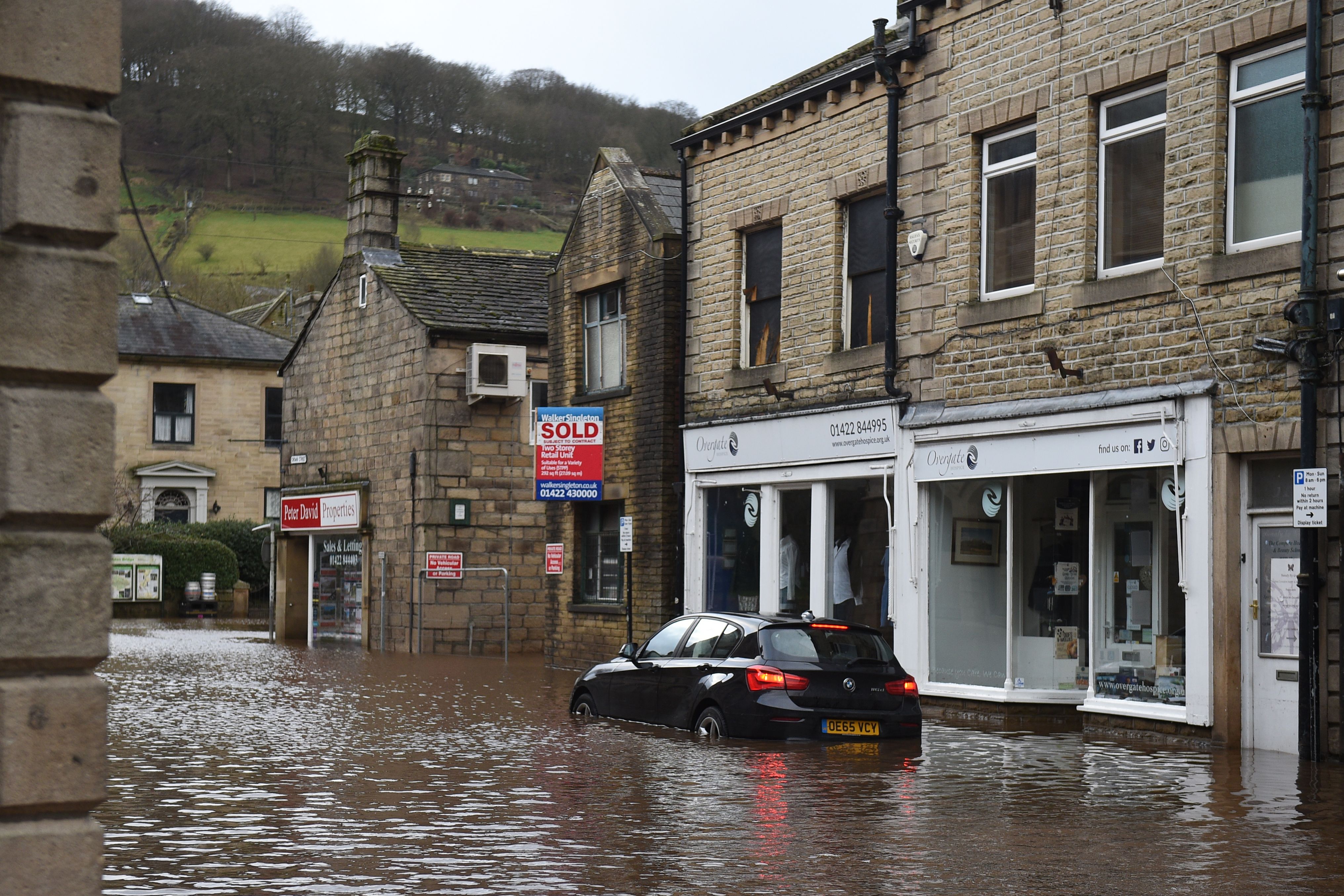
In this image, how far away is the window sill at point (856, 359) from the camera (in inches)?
805

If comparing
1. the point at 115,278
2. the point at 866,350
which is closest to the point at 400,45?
the point at 866,350

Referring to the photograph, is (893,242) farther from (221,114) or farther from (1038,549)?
(221,114)

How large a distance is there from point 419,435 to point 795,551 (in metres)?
13.3

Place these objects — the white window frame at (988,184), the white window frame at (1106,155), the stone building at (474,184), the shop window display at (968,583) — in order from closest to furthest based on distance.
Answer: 1. the white window frame at (1106,155)
2. the white window frame at (988,184)
3. the shop window display at (968,583)
4. the stone building at (474,184)

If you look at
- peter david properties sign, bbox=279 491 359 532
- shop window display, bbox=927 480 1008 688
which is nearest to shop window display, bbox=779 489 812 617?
shop window display, bbox=927 480 1008 688

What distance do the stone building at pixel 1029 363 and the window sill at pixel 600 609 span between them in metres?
2.24

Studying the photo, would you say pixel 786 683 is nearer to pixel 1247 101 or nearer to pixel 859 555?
pixel 859 555

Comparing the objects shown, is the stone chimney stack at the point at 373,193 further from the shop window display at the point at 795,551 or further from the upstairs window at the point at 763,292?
the shop window display at the point at 795,551

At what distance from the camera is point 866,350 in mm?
20672

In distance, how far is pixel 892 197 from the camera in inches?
792

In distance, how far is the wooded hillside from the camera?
84125 millimetres

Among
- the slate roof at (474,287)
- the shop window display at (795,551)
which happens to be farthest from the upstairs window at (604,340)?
the slate roof at (474,287)

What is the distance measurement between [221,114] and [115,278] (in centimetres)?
8869

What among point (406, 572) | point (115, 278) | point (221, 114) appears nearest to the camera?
point (115, 278)
